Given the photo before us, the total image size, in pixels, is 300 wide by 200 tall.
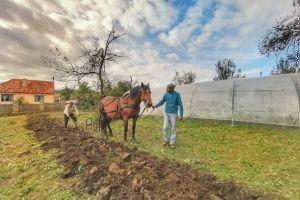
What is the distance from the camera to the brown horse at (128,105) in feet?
29.9

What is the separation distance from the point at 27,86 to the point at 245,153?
4546 cm

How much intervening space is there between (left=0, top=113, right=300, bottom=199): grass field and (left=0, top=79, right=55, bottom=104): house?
35.4 meters

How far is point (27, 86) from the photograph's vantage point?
4538cm

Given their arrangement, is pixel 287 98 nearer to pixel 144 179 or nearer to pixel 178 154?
pixel 178 154

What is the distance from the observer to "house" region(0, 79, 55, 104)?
42031mm

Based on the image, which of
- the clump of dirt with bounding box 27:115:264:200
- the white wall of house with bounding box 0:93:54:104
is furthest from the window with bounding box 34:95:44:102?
the clump of dirt with bounding box 27:115:264:200

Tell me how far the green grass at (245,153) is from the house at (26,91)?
3797cm

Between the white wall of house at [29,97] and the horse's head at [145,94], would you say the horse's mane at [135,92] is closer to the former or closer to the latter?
the horse's head at [145,94]

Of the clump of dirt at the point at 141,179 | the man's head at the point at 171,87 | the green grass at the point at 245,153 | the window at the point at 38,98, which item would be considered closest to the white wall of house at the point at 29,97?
the window at the point at 38,98

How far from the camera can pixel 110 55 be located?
21734mm

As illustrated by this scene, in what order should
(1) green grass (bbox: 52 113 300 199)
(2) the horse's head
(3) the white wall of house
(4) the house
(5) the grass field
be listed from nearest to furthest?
(5) the grass field → (1) green grass (bbox: 52 113 300 199) → (2) the horse's head → (4) the house → (3) the white wall of house

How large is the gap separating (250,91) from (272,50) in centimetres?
334

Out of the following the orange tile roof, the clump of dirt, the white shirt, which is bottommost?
the clump of dirt

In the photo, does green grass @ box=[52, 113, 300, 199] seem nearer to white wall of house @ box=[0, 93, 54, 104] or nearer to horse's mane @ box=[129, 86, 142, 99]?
horse's mane @ box=[129, 86, 142, 99]
